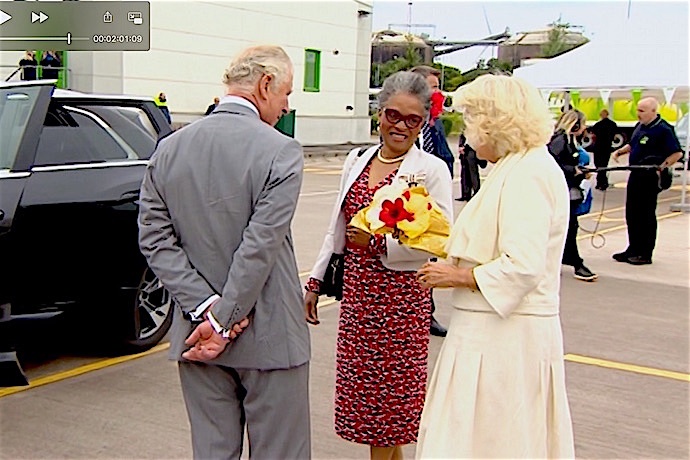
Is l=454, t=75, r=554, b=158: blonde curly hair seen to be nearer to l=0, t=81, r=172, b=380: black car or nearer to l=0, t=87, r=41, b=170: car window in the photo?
l=0, t=81, r=172, b=380: black car

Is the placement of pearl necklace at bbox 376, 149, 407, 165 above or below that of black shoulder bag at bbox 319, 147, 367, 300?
above

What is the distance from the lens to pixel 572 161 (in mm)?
8703

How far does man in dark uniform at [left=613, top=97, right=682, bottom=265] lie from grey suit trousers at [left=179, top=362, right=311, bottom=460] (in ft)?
26.8

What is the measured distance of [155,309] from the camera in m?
→ 6.00

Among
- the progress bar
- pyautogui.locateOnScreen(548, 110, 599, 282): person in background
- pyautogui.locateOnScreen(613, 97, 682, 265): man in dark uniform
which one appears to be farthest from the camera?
the progress bar

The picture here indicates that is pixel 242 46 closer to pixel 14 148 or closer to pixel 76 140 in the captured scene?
pixel 76 140

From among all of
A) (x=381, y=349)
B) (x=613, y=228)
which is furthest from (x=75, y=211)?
(x=613, y=228)

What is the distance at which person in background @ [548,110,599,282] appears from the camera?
28.4 ft

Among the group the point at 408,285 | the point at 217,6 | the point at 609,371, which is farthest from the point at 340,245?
the point at 217,6

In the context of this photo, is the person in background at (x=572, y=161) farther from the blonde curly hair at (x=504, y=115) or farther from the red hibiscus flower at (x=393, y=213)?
the blonde curly hair at (x=504, y=115)

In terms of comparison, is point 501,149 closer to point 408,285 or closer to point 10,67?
point 408,285

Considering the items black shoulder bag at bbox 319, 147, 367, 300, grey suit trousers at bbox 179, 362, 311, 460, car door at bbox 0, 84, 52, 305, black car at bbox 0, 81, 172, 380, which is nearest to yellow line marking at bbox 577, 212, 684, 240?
black car at bbox 0, 81, 172, 380

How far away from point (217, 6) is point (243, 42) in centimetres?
153

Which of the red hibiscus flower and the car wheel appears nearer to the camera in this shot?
the red hibiscus flower
